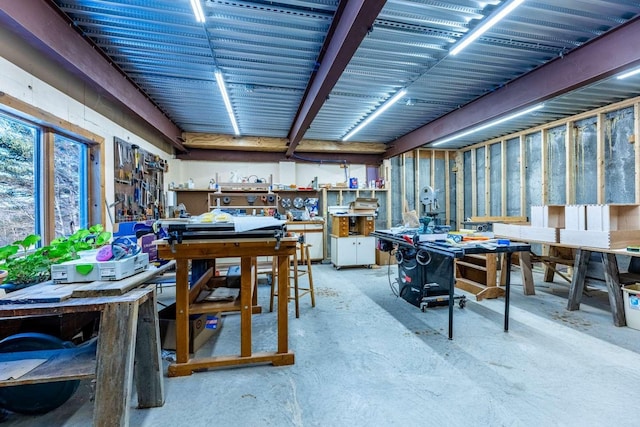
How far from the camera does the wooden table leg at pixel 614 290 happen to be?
112 inches

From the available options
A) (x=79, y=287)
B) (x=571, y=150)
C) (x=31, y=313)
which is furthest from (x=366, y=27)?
(x=571, y=150)

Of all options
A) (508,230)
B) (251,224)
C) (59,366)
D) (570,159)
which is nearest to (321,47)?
(251,224)

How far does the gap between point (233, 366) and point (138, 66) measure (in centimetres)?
325

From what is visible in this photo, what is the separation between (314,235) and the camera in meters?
6.12

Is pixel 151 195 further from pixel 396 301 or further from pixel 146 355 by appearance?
pixel 396 301

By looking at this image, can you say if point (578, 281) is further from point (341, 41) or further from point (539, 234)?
point (341, 41)

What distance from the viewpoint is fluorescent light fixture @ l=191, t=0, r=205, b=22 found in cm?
213

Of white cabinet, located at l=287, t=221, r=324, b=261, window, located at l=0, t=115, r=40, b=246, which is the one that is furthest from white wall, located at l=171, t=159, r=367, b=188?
window, located at l=0, t=115, r=40, b=246

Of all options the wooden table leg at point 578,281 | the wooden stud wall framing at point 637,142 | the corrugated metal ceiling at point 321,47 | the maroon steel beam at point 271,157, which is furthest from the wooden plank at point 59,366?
the wooden stud wall framing at point 637,142

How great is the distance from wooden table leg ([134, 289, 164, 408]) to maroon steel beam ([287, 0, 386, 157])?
90.2 inches

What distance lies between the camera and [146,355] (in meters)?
1.72

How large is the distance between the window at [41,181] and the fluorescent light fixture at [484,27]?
3.93 metres

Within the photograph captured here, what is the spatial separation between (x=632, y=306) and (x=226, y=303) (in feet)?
12.6

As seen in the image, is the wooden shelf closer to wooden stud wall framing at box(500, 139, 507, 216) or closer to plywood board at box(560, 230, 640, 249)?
plywood board at box(560, 230, 640, 249)
